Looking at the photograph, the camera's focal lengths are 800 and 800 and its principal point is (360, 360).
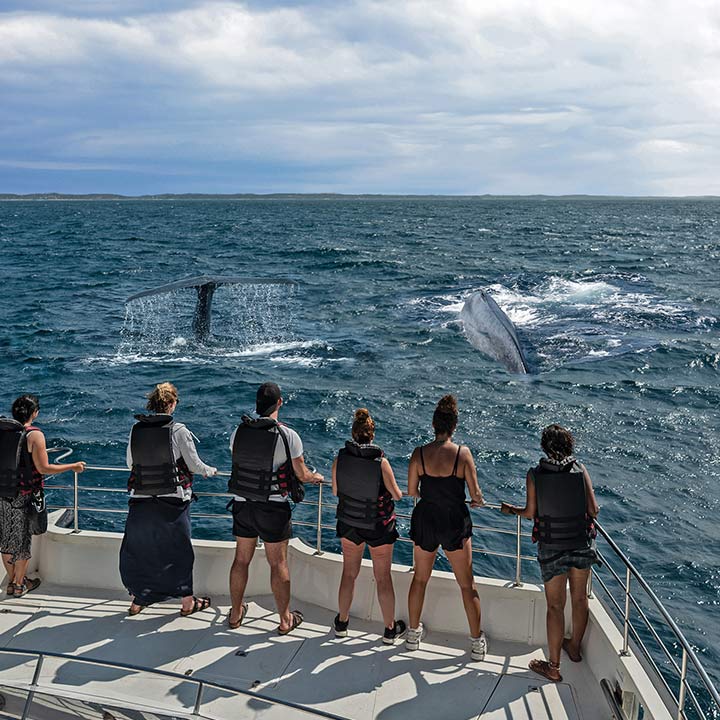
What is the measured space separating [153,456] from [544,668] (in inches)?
147

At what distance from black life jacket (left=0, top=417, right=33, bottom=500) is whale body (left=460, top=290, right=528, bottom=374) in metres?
22.3

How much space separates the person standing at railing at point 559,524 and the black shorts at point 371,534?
1.02 meters

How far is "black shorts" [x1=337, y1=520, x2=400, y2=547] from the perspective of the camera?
6.80 metres

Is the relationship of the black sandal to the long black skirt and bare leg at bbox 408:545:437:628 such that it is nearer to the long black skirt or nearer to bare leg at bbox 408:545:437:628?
the long black skirt

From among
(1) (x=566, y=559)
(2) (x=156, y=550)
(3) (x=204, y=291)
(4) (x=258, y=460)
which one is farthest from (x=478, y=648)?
(3) (x=204, y=291)

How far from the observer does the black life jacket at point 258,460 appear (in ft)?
22.3

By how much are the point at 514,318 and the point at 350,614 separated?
31084 mm

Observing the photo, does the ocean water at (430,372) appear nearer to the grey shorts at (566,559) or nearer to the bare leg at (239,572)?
the grey shorts at (566,559)

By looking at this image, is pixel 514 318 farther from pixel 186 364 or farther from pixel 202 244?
pixel 202 244

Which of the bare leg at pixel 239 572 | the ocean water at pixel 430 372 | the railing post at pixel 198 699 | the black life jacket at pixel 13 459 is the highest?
the black life jacket at pixel 13 459

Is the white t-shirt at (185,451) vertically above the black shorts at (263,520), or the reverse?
the white t-shirt at (185,451)

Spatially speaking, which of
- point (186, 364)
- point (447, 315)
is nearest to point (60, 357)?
point (186, 364)

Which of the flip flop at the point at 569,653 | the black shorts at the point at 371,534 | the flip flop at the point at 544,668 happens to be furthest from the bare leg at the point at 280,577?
the flip flop at the point at 569,653

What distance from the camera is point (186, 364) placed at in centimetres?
2948
